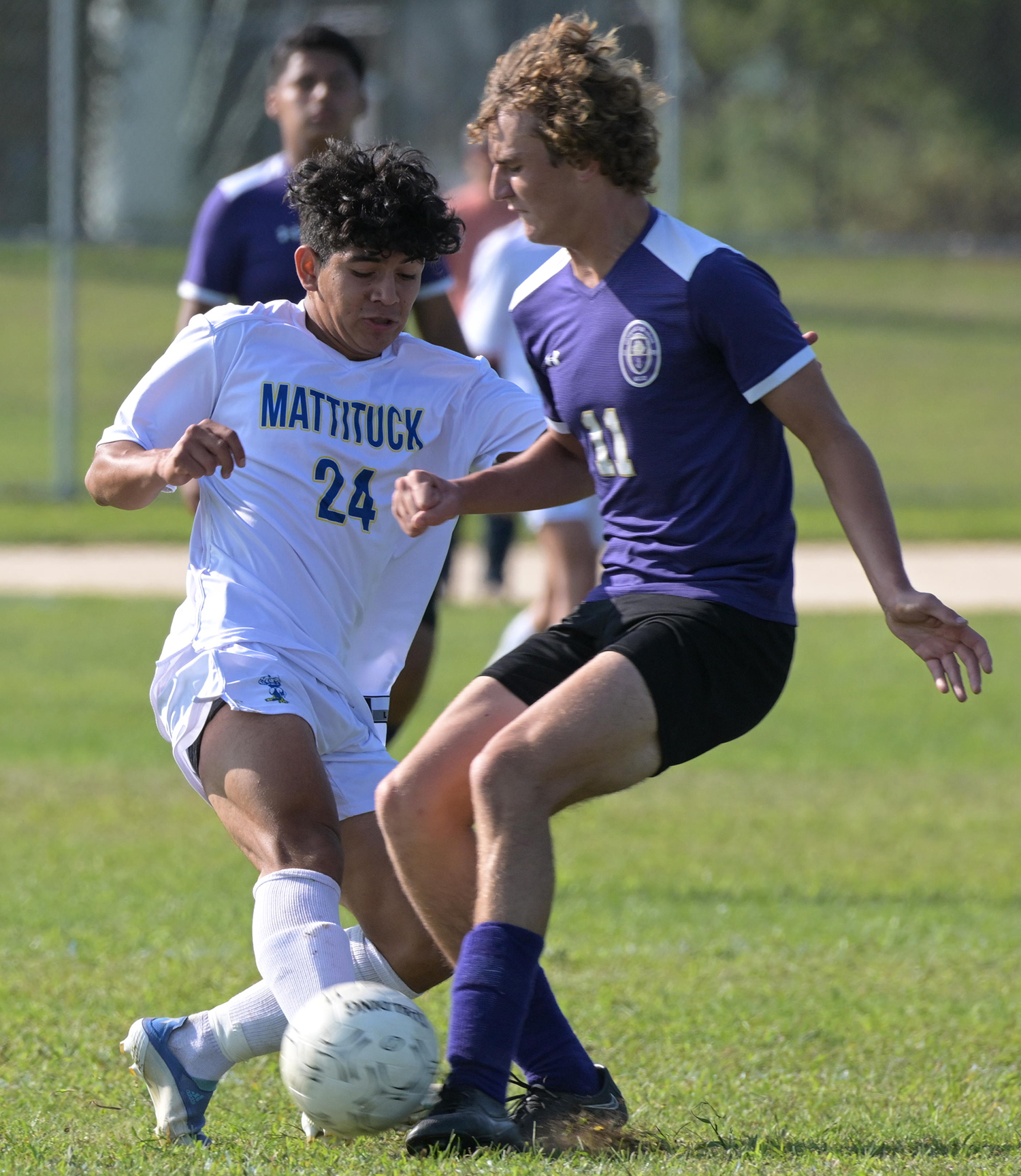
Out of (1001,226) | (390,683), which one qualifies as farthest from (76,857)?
(1001,226)

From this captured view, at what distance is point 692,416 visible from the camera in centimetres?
363

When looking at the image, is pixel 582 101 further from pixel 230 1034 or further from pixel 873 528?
pixel 230 1034

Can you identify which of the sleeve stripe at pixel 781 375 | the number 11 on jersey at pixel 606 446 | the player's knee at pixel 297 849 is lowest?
the player's knee at pixel 297 849

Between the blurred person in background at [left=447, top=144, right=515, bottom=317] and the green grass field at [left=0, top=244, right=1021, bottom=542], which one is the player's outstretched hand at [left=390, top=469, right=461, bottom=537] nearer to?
the blurred person in background at [left=447, top=144, right=515, bottom=317]

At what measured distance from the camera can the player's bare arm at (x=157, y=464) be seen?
332 cm

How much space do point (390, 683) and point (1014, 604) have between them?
8780 millimetres

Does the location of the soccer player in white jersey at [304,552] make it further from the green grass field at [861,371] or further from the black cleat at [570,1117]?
the green grass field at [861,371]

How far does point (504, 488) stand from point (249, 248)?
2.12 m

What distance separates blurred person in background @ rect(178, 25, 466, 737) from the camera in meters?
5.45

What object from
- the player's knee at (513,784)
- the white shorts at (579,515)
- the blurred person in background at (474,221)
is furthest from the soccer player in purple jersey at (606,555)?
the blurred person in background at (474,221)

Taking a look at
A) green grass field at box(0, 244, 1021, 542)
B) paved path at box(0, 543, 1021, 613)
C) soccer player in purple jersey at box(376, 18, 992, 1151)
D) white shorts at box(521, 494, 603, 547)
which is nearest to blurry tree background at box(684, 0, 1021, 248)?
green grass field at box(0, 244, 1021, 542)

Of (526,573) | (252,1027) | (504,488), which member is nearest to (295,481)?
(504,488)

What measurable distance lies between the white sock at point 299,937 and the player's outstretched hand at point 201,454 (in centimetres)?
74

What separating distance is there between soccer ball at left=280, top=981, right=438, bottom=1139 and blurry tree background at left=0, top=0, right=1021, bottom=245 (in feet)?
38.9
